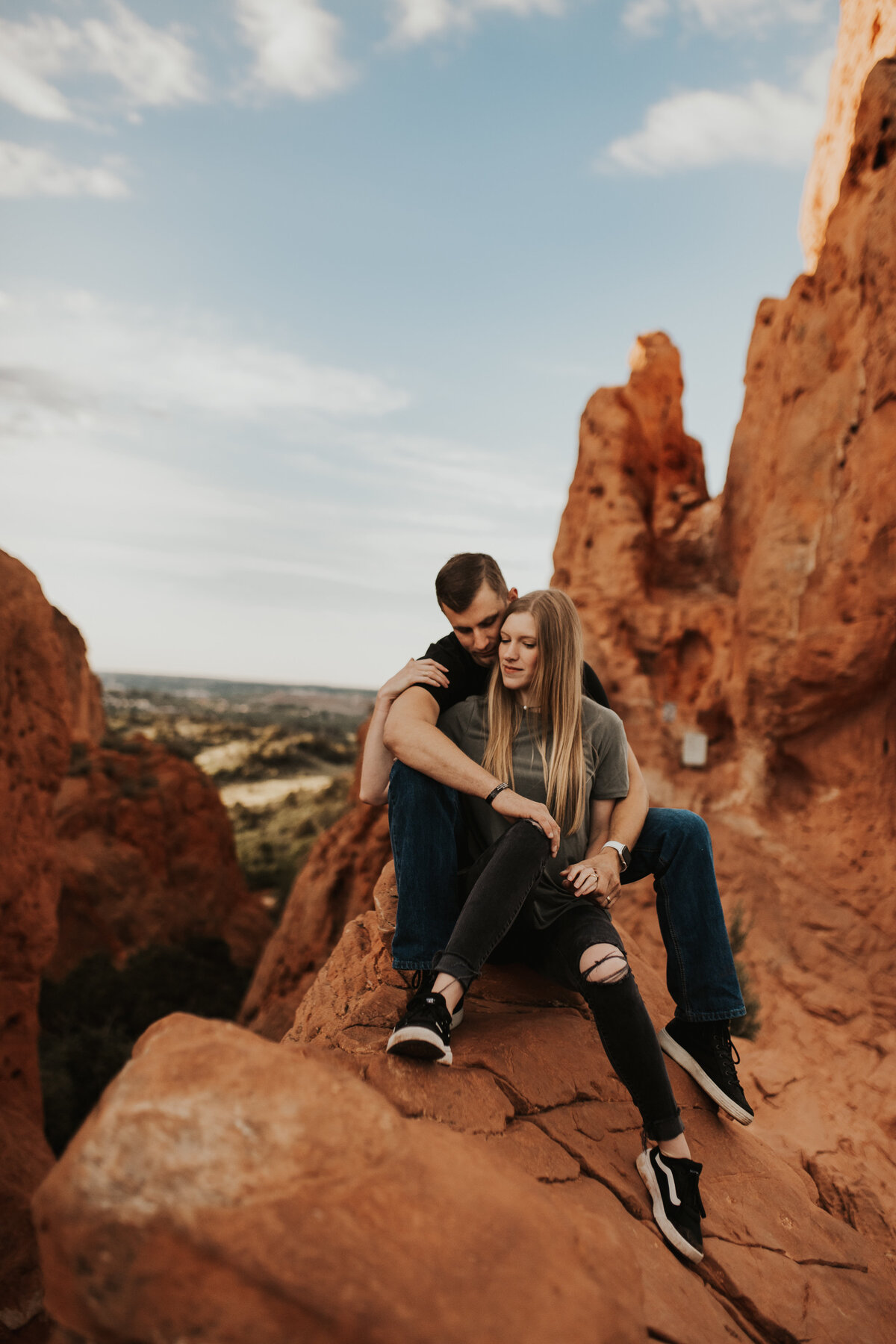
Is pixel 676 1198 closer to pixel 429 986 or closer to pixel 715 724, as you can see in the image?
pixel 429 986

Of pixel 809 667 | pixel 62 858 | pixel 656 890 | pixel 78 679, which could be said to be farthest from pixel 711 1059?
pixel 78 679

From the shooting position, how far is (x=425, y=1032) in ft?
7.54

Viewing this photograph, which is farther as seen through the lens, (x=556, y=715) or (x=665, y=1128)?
(x=556, y=715)

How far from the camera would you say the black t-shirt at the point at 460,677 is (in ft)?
10.6

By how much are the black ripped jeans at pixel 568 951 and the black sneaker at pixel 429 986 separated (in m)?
0.07

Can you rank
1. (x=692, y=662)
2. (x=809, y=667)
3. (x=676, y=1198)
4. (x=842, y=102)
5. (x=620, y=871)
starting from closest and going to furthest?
(x=676, y=1198), (x=620, y=871), (x=809, y=667), (x=842, y=102), (x=692, y=662)

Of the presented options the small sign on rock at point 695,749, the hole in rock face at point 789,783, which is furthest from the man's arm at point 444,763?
the small sign on rock at point 695,749

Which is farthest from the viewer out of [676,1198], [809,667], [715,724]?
[715,724]

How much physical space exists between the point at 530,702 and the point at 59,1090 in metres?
10.3

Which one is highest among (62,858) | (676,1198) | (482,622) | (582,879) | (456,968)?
(482,622)

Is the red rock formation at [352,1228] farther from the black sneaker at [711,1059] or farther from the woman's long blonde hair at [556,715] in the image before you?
the woman's long blonde hair at [556,715]

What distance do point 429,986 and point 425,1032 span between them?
0.19 m

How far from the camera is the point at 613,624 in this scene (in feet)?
33.3

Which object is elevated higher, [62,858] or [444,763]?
[444,763]
